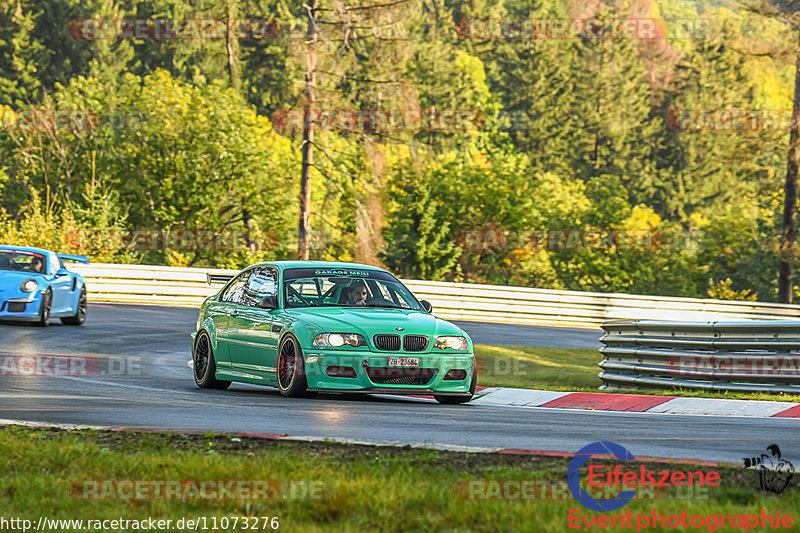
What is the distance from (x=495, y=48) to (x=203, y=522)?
3230 inches

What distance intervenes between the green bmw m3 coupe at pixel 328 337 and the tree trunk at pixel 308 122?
17.2 meters

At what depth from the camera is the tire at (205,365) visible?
12.0 m

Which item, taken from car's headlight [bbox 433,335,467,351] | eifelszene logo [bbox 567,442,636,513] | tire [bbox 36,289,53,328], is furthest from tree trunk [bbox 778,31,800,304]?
eifelszene logo [bbox 567,442,636,513]

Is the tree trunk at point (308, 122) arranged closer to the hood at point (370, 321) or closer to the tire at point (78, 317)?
the tire at point (78, 317)

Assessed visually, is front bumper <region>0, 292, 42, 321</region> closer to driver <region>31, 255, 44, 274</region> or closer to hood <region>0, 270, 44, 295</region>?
hood <region>0, 270, 44, 295</region>

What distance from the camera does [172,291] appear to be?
28797mm

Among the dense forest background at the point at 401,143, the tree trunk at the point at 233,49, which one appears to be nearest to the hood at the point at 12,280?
the dense forest background at the point at 401,143

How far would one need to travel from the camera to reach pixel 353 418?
8.74 meters

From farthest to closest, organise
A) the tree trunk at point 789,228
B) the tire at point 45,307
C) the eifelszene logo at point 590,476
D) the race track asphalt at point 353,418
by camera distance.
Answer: the tree trunk at point 789,228
the tire at point 45,307
the race track asphalt at point 353,418
the eifelszene logo at point 590,476

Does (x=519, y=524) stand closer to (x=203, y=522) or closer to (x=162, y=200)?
(x=203, y=522)

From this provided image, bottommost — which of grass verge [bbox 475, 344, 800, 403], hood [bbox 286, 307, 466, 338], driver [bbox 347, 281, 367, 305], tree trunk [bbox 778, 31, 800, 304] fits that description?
grass verge [bbox 475, 344, 800, 403]

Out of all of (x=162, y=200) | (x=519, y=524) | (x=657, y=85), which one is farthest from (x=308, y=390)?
(x=657, y=85)

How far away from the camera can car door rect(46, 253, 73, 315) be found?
18.9 m

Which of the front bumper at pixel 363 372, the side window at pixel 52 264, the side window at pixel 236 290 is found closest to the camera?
the front bumper at pixel 363 372
